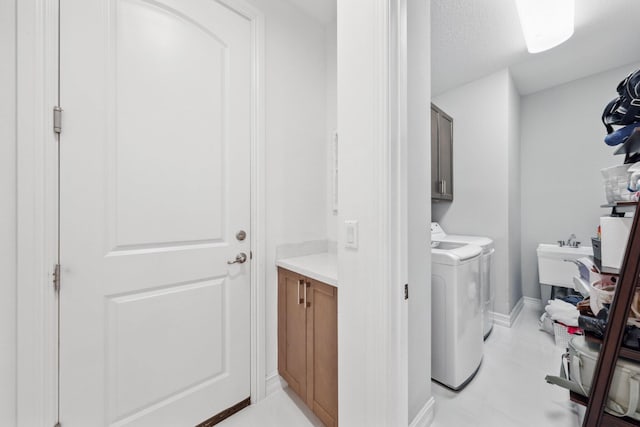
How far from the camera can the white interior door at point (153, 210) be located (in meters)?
1.06

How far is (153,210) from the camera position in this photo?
4.04 feet

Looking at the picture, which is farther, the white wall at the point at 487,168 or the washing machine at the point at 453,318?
the white wall at the point at 487,168

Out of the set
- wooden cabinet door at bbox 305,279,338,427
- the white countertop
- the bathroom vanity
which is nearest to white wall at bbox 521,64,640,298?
the white countertop

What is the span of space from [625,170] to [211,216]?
1856 millimetres

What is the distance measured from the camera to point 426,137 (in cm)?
134

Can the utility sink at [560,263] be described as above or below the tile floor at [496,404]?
above

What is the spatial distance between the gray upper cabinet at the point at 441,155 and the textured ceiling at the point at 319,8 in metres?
1.23

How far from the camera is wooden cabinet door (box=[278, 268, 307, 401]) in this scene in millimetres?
1427

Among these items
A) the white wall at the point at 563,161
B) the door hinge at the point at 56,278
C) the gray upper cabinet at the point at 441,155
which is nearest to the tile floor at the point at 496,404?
the door hinge at the point at 56,278

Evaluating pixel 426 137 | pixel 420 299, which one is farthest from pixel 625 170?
pixel 420 299

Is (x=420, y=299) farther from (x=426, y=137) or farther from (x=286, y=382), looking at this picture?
(x=286, y=382)

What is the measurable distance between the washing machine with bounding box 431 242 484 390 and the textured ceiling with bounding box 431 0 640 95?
173cm

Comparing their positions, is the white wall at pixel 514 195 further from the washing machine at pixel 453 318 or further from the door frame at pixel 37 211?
the door frame at pixel 37 211

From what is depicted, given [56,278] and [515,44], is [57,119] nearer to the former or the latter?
[56,278]
